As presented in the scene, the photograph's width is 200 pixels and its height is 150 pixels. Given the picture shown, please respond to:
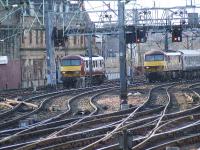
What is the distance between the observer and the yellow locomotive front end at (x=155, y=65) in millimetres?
45628

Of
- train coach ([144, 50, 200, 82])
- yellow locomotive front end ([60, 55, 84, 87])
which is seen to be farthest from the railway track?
train coach ([144, 50, 200, 82])

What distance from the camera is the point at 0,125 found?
1680 centimetres

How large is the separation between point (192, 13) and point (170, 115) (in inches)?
1200

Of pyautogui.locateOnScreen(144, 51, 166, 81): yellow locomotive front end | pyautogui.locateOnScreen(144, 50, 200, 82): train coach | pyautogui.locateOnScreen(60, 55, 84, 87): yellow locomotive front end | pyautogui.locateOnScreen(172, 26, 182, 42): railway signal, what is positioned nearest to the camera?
pyautogui.locateOnScreen(172, 26, 182, 42): railway signal

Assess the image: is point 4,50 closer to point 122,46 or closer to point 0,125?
point 122,46

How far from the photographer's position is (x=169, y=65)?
4678cm

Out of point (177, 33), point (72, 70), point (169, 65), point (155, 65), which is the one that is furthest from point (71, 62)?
point (169, 65)

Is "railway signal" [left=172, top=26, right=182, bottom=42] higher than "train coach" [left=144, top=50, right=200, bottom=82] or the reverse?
higher

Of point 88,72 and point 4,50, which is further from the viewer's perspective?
point 4,50

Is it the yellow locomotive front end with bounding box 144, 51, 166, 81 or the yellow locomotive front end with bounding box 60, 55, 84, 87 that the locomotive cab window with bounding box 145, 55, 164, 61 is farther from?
the yellow locomotive front end with bounding box 60, 55, 84, 87

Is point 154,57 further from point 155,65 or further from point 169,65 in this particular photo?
point 169,65

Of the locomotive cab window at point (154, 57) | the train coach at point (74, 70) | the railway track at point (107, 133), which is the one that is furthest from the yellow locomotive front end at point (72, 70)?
the railway track at point (107, 133)

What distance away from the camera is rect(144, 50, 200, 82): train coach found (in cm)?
4575

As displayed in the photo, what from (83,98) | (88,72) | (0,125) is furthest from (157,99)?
(88,72)
